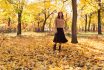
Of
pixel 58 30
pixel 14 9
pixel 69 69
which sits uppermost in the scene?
pixel 14 9

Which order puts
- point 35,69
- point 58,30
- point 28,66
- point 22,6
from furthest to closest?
point 22,6 → point 58,30 → point 28,66 → point 35,69

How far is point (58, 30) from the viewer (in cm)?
1394

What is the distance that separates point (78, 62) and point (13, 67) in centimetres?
292

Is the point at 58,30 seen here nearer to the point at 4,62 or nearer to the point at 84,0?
the point at 4,62

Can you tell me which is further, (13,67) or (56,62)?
(56,62)

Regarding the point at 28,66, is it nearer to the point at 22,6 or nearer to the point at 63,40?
the point at 63,40

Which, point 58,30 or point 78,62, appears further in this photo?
point 58,30

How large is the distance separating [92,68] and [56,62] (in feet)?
5.91

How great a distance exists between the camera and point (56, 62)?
34.4 feet

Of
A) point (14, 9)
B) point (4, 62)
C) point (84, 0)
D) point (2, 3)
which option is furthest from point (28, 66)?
point (14, 9)

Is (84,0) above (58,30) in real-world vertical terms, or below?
above

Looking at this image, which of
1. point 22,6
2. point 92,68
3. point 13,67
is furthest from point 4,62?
point 22,6

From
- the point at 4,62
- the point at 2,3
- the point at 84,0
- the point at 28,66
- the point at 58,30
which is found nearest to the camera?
the point at 28,66

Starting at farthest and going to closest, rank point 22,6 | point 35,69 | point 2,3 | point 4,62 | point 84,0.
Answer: point 22,6 < point 2,3 < point 84,0 < point 4,62 < point 35,69
